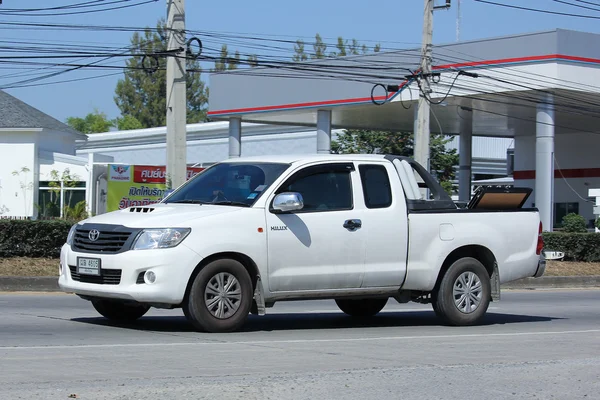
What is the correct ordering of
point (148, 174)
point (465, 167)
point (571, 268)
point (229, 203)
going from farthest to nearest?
point (465, 167) < point (148, 174) < point (571, 268) < point (229, 203)

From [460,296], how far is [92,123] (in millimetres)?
107986

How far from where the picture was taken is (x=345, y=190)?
37.1 ft

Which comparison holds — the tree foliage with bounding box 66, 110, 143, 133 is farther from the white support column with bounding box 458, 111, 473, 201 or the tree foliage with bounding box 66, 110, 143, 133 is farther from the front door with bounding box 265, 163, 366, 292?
the front door with bounding box 265, 163, 366, 292

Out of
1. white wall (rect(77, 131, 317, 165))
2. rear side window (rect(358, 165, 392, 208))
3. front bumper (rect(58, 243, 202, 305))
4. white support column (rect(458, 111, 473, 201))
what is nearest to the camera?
front bumper (rect(58, 243, 202, 305))

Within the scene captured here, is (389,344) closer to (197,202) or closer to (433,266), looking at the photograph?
(433,266)

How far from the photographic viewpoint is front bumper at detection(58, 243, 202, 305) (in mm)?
9891

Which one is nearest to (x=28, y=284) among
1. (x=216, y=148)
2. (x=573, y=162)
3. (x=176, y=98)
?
(x=176, y=98)

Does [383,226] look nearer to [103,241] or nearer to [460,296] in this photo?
[460,296]

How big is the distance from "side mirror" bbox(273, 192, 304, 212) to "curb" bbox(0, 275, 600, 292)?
8.24m

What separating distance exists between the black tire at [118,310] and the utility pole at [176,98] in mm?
10326

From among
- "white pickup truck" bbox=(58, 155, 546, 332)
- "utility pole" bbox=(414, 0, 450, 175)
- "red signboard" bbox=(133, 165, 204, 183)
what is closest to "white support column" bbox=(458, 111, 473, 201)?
"utility pole" bbox=(414, 0, 450, 175)

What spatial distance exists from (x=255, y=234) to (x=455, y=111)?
29.9 metres

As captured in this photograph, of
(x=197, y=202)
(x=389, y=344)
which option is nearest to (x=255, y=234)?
(x=197, y=202)

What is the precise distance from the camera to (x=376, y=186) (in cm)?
1154
